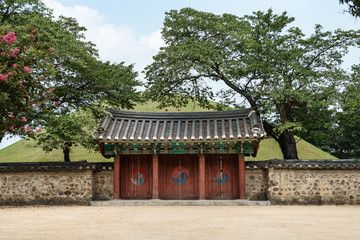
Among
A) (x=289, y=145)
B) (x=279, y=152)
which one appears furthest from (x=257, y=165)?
(x=279, y=152)

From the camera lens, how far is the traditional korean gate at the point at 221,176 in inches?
744

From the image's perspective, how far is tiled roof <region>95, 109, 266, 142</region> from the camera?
18.0 meters

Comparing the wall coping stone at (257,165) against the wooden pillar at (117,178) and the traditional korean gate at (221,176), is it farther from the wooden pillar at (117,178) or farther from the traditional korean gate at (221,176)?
the traditional korean gate at (221,176)

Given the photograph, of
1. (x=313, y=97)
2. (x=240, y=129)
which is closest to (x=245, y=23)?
(x=313, y=97)

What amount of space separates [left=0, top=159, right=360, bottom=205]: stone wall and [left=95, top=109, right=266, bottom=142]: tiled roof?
1768mm

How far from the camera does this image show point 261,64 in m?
22.0

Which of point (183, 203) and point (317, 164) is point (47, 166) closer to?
point (183, 203)

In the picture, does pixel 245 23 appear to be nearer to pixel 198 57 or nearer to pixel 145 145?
pixel 198 57

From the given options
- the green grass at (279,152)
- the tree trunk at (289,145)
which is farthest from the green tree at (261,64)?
the green grass at (279,152)

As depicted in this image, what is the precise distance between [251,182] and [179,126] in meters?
4.82

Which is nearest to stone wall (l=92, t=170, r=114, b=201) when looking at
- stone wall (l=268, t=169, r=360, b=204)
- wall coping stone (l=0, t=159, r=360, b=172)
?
wall coping stone (l=0, t=159, r=360, b=172)

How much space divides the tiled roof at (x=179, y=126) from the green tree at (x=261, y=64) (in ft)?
11.3
